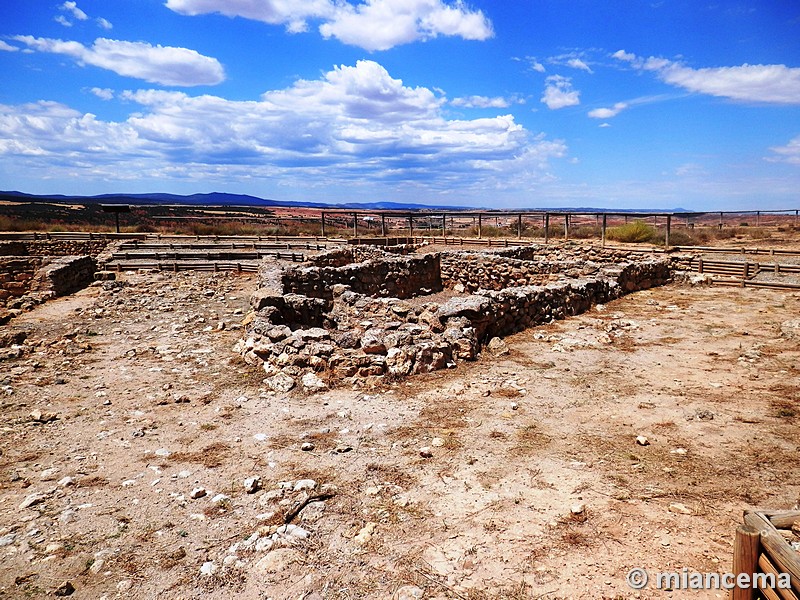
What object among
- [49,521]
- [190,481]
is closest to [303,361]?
[190,481]

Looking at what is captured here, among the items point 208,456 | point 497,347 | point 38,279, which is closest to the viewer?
point 208,456

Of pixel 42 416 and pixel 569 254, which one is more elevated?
pixel 569 254

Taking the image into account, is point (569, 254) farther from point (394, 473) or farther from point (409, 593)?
point (409, 593)

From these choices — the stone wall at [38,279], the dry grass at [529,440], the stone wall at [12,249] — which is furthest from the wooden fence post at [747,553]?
the stone wall at [12,249]

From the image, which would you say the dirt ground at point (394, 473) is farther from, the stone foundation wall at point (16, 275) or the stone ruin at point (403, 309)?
the stone foundation wall at point (16, 275)

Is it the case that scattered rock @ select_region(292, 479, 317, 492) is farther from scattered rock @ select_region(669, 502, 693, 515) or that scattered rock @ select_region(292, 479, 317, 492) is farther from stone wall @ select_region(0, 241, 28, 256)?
stone wall @ select_region(0, 241, 28, 256)

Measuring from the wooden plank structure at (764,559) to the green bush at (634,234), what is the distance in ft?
85.8

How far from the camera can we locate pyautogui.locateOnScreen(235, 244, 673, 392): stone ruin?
7477mm

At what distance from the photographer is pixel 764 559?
2344 millimetres

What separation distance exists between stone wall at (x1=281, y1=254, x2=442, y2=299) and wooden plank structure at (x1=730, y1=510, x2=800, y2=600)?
33.0 ft

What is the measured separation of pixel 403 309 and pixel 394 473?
5.95 metres

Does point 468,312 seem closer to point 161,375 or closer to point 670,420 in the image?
point 670,420

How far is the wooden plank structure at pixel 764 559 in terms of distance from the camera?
2.16 meters

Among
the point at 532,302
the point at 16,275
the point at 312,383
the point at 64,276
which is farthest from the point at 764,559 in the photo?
the point at 16,275
